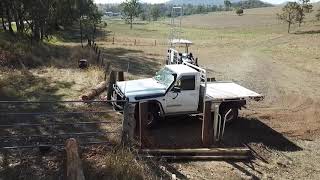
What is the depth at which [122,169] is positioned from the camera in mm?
8844

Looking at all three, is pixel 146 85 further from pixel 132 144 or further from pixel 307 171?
pixel 307 171

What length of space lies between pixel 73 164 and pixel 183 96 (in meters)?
6.10

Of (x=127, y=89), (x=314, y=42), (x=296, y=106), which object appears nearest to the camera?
(x=127, y=89)

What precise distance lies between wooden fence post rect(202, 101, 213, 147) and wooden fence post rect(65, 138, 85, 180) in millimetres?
4331

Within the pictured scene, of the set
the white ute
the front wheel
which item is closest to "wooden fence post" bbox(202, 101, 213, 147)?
the white ute

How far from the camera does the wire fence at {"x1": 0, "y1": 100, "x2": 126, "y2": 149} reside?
1029 cm

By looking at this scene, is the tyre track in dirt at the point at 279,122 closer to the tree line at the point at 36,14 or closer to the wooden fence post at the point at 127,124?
the wooden fence post at the point at 127,124

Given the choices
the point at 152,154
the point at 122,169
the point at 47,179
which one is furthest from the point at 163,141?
the point at 47,179

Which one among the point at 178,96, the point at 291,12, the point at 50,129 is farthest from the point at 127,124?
the point at 291,12

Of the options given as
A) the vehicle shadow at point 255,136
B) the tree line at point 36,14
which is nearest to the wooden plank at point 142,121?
the vehicle shadow at point 255,136

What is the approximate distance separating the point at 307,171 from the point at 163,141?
4006 millimetres

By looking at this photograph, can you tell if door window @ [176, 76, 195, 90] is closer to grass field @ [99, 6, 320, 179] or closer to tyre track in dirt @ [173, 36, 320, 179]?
grass field @ [99, 6, 320, 179]

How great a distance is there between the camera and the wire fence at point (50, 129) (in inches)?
405

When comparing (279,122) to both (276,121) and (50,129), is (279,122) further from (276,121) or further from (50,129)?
(50,129)
